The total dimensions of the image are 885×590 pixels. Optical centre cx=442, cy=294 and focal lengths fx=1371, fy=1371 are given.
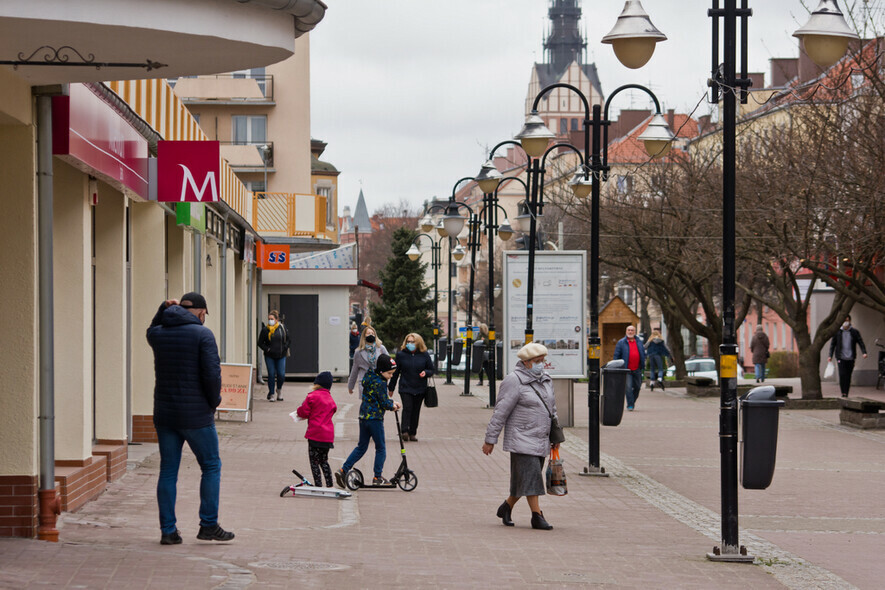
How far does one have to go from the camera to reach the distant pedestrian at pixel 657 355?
38031mm

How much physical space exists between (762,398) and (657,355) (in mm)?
29825

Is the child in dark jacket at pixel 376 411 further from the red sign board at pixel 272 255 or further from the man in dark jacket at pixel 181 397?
the red sign board at pixel 272 255

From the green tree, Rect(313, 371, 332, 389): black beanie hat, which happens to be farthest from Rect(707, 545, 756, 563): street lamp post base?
the green tree

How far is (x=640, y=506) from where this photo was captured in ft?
43.5

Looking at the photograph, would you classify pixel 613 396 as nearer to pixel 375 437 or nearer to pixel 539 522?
pixel 375 437

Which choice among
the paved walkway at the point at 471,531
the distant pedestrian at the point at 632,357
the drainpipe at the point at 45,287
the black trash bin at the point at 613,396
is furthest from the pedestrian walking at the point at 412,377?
the drainpipe at the point at 45,287

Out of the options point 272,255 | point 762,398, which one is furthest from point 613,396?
point 272,255

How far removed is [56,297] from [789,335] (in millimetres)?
68464

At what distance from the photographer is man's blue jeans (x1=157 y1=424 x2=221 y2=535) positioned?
9422mm

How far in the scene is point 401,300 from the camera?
82188 mm

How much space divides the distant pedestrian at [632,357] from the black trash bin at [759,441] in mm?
19115

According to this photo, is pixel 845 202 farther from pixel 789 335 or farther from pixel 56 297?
pixel 789 335

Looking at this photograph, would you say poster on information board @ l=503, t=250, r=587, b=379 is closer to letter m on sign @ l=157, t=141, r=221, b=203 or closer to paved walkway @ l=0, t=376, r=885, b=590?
paved walkway @ l=0, t=376, r=885, b=590

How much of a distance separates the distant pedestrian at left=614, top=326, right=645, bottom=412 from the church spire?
16174 centimetres
